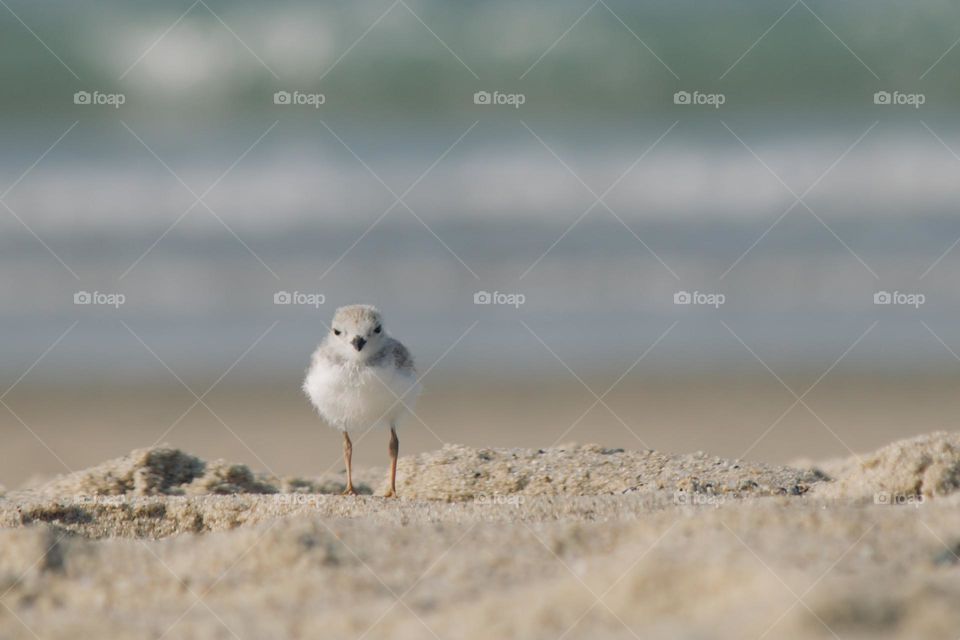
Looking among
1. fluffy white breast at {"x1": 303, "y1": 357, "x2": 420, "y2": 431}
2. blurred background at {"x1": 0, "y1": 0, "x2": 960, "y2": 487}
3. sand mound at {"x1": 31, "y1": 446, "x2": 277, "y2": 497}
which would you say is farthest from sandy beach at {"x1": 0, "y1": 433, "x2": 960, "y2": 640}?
blurred background at {"x1": 0, "y1": 0, "x2": 960, "y2": 487}

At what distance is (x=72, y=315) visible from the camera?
10.0m

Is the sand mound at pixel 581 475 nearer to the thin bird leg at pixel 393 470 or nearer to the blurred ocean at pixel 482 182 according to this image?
the thin bird leg at pixel 393 470

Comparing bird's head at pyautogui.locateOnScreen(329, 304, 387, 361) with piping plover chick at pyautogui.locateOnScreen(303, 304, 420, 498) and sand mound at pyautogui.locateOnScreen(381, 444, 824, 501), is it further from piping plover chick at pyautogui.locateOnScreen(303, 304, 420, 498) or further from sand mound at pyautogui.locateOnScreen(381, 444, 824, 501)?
sand mound at pyautogui.locateOnScreen(381, 444, 824, 501)

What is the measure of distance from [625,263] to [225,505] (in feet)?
23.7

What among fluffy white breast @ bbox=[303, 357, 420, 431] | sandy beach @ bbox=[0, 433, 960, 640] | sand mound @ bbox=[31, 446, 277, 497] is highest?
fluffy white breast @ bbox=[303, 357, 420, 431]

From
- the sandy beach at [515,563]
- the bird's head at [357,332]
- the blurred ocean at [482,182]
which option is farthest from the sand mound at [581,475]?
the blurred ocean at [482,182]

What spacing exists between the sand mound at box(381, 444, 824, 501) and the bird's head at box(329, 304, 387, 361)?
0.61m

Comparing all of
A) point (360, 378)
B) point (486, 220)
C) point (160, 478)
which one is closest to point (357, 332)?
point (360, 378)

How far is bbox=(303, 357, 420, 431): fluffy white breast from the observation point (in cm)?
483

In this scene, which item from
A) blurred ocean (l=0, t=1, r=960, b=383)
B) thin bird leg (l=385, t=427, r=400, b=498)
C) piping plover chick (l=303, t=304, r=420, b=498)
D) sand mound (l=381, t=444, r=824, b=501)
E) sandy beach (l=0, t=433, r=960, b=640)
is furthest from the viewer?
blurred ocean (l=0, t=1, r=960, b=383)

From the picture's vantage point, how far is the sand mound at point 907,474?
12.3ft

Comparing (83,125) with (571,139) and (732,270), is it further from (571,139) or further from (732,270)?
(732,270)

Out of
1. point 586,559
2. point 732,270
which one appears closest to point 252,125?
point 732,270

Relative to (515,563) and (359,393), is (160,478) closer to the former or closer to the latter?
(359,393)
